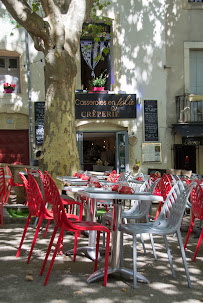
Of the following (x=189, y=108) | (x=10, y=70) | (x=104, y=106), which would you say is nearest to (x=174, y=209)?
(x=104, y=106)

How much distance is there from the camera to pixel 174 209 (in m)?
4.31

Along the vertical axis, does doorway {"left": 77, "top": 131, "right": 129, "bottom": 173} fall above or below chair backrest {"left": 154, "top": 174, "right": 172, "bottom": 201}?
above

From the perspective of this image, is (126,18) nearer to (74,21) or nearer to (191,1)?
(191,1)

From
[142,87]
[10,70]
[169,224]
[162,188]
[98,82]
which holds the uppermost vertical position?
[10,70]

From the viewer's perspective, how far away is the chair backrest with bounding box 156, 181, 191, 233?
4061mm

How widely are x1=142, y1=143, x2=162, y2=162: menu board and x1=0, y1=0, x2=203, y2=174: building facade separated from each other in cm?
4

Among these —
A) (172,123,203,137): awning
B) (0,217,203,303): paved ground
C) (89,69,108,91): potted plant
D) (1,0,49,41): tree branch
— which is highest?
(1,0,49,41): tree branch

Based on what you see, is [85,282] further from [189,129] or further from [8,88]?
[189,129]

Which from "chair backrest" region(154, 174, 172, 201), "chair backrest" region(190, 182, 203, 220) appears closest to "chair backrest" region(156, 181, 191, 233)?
"chair backrest" region(190, 182, 203, 220)

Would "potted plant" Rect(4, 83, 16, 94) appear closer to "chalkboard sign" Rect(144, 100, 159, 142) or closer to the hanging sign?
the hanging sign

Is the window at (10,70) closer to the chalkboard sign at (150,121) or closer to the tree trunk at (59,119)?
the chalkboard sign at (150,121)

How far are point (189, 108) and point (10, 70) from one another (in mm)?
6904

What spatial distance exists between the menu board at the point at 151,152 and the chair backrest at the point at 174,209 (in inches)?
402

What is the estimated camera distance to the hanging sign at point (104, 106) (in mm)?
14250
